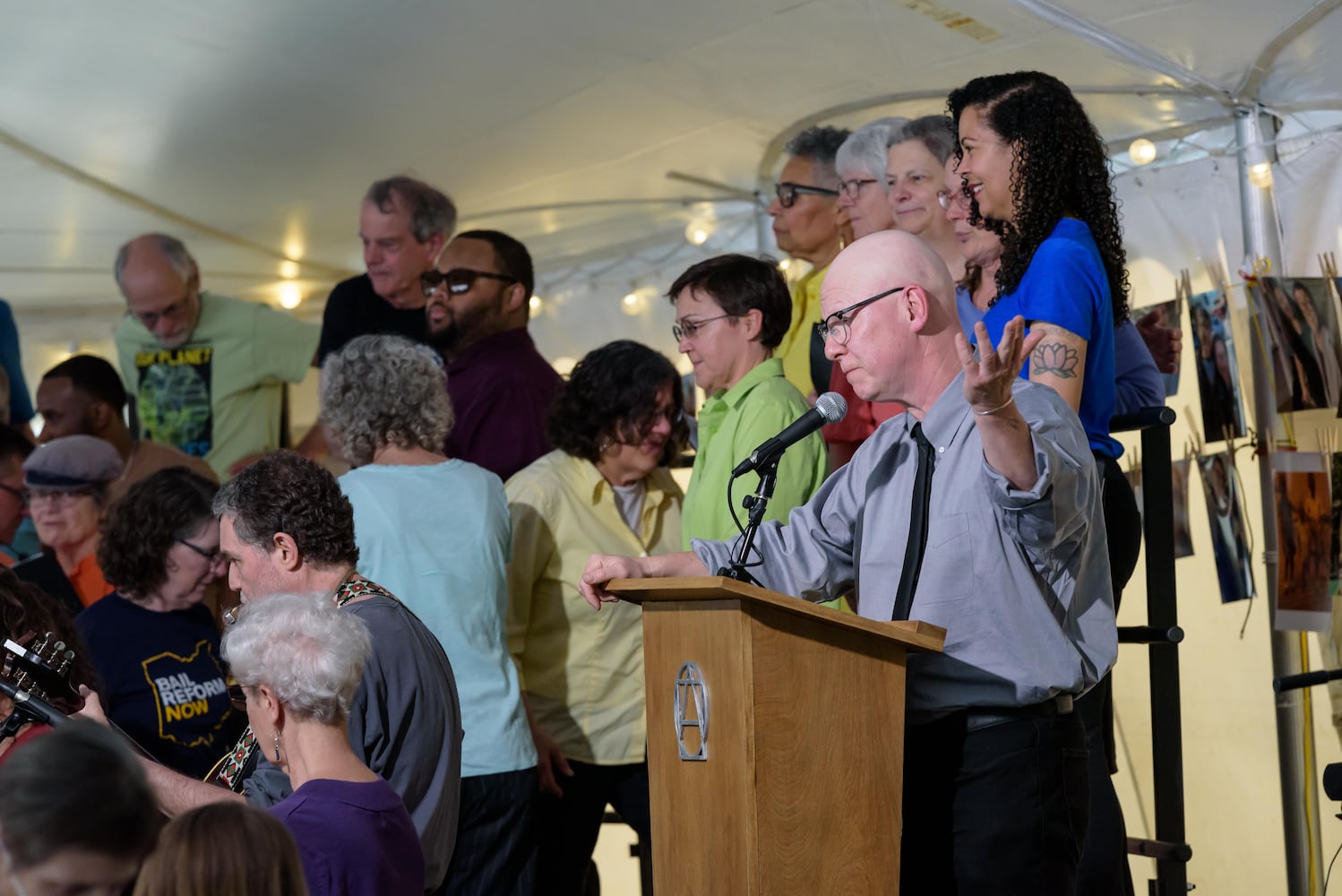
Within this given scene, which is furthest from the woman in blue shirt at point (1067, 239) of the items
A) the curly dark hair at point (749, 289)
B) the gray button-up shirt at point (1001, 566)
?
the curly dark hair at point (749, 289)

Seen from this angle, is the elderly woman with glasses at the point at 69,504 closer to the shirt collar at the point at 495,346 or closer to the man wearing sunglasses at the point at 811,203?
the shirt collar at the point at 495,346

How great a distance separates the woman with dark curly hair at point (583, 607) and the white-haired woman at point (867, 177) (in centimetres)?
78

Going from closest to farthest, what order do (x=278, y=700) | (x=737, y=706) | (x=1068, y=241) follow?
(x=737, y=706), (x=278, y=700), (x=1068, y=241)

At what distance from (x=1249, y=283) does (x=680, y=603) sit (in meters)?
3.24

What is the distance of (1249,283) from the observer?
4.79 meters

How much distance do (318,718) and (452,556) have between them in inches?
44.0

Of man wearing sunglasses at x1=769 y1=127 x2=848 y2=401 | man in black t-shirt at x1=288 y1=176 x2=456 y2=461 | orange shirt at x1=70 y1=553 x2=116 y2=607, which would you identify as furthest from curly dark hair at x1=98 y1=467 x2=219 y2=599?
man wearing sunglasses at x1=769 y1=127 x2=848 y2=401

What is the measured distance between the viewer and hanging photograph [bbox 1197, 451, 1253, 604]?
500cm

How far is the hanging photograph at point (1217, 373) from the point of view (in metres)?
5.01

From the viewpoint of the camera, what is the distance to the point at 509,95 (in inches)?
229

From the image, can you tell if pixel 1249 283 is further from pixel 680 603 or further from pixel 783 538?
pixel 680 603

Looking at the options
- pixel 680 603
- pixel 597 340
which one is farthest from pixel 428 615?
pixel 597 340

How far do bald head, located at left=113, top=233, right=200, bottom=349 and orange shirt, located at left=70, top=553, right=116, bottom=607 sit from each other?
1277 mm

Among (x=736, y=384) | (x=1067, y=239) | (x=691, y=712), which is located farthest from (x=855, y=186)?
(x=691, y=712)
